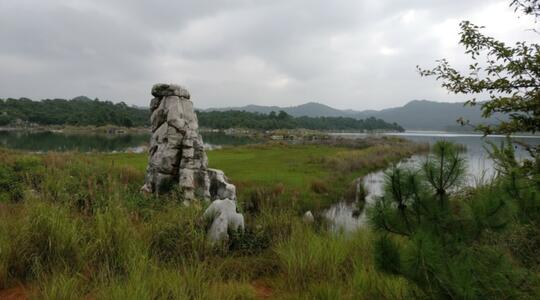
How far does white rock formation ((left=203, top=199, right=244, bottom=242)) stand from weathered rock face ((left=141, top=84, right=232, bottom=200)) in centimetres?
403

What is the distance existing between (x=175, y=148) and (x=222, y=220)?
219 inches

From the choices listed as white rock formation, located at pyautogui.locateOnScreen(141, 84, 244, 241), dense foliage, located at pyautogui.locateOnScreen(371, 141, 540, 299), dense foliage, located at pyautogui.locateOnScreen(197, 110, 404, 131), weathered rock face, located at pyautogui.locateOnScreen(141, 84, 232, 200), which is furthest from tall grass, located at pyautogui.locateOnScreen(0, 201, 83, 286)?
dense foliage, located at pyautogui.locateOnScreen(197, 110, 404, 131)

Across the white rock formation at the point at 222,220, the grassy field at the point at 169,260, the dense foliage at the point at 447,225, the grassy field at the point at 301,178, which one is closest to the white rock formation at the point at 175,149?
the grassy field at the point at 301,178

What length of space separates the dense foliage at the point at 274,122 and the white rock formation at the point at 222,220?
121 meters

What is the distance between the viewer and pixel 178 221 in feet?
18.6

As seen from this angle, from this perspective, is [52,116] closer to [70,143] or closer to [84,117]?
[84,117]

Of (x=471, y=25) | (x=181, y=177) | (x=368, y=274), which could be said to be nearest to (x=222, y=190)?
(x=181, y=177)

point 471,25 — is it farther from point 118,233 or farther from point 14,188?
point 14,188

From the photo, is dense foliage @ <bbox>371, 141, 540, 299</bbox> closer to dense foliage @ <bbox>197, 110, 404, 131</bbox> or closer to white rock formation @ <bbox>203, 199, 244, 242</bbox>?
white rock formation @ <bbox>203, 199, 244, 242</bbox>

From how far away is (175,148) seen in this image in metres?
10.9

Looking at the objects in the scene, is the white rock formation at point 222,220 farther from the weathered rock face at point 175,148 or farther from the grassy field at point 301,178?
the grassy field at point 301,178

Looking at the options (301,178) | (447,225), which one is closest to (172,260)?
(447,225)

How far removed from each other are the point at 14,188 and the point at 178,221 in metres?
8.32

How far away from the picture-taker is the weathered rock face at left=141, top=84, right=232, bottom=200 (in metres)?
10.8
